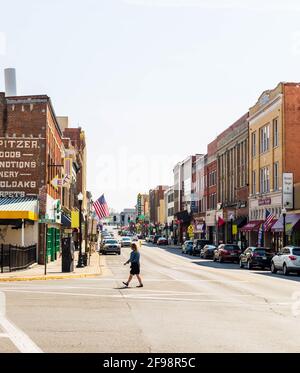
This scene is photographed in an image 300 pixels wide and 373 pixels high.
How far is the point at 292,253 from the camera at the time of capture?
35312mm

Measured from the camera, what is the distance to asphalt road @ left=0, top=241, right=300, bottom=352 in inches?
460

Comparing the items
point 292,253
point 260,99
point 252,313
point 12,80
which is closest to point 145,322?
point 252,313

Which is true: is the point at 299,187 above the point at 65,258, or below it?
above

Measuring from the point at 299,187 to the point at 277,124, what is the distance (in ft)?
28.2

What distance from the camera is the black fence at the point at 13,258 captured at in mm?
32781

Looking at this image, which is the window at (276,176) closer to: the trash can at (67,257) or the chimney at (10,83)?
the chimney at (10,83)

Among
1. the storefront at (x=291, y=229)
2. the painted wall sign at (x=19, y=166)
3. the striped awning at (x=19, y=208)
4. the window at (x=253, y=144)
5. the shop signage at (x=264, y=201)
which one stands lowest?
the storefront at (x=291, y=229)

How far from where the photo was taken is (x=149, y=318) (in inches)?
615

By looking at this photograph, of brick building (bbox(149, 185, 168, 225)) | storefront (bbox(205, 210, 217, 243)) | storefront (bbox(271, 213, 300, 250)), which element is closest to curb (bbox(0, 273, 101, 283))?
storefront (bbox(271, 213, 300, 250))

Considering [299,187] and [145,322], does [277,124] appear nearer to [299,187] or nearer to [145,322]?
[299,187]

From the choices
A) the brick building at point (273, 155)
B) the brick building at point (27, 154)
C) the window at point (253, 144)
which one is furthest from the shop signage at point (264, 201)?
the brick building at point (27, 154)

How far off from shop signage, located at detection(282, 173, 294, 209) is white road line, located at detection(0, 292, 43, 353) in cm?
3960

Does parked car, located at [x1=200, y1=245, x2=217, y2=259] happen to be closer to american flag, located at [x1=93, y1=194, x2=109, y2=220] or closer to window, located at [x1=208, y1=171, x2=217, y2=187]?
american flag, located at [x1=93, y1=194, x2=109, y2=220]

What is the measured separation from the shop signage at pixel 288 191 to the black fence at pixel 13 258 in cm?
2388
